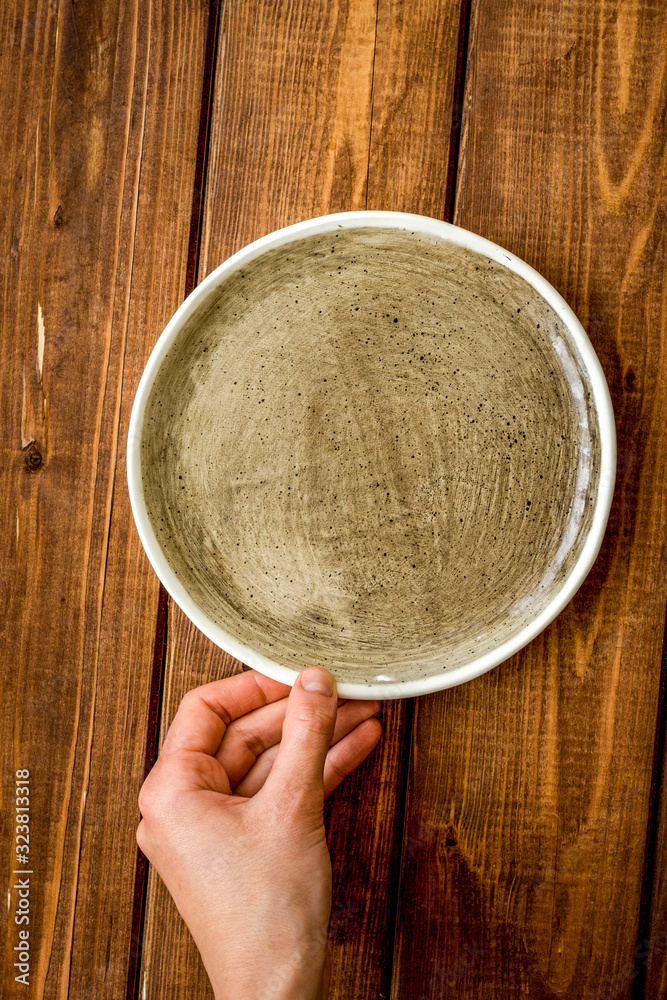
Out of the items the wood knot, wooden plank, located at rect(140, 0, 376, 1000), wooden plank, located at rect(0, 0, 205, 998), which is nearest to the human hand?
wooden plank, located at rect(0, 0, 205, 998)

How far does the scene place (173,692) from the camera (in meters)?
0.64

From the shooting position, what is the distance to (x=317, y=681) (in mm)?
543

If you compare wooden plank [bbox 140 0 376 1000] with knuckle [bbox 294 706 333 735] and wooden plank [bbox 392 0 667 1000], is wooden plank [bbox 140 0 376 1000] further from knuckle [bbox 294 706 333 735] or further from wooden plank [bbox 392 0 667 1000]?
knuckle [bbox 294 706 333 735]

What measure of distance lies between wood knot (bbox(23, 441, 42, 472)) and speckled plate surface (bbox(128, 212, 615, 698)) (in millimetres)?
146

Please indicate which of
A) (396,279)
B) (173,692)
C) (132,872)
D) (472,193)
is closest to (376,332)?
(396,279)

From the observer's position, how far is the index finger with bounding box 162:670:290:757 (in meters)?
0.61

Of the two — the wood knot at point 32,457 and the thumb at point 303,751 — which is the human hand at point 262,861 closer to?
the thumb at point 303,751

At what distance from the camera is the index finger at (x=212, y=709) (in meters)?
0.61

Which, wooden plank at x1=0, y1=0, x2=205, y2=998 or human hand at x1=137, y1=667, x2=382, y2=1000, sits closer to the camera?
human hand at x1=137, y1=667, x2=382, y2=1000

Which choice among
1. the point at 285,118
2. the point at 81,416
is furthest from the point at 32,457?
the point at 285,118

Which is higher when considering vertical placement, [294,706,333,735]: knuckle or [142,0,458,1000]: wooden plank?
[142,0,458,1000]: wooden plank

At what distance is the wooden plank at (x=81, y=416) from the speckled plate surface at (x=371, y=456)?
96mm

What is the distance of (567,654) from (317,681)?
252mm

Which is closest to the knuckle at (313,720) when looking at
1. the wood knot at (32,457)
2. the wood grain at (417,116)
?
the wood knot at (32,457)
